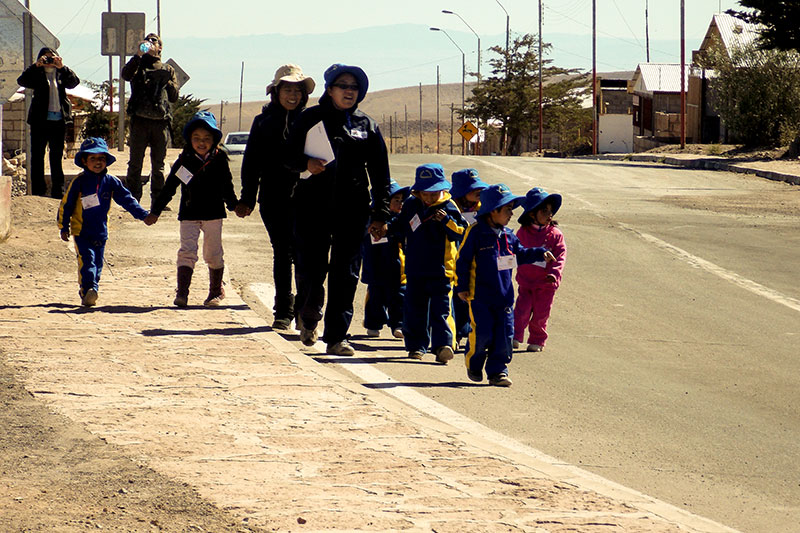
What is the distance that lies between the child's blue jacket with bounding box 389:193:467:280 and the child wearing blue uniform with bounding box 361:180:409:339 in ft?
3.14

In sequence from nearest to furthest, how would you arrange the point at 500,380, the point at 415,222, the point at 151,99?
the point at 500,380 → the point at 415,222 → the point at 151,99

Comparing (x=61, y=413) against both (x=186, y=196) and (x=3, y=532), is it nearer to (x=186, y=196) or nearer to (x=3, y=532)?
(x=3, y=532)

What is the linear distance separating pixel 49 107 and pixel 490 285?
415 inches

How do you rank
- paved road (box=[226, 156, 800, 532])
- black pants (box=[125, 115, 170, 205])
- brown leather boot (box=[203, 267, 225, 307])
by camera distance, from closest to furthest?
paved road (box=[226, 156, 800, 532]), brown leather boot (box=[203, 267, 225, 307]), black pants (box=[125, 115, 170, 205])

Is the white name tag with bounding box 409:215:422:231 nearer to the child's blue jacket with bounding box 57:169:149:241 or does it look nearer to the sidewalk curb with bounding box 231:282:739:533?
the sidewalk curb with bounding box 231:282:739:533

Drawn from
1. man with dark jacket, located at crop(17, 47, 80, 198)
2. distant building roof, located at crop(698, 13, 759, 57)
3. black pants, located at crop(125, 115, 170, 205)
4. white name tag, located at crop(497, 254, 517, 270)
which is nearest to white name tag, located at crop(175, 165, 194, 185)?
white name tag, located at crop(497, 254, 517, 270)

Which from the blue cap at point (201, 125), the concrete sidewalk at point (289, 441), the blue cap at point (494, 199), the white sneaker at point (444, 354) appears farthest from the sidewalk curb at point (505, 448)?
the blue cap at point (201, 125)

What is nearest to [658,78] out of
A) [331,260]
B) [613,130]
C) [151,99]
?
[613,130]

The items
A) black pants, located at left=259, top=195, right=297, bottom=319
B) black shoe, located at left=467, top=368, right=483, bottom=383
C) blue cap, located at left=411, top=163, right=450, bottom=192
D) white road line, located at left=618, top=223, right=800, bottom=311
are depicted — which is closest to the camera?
black shoe, located at left=467, top=368, right=483, bottom=383

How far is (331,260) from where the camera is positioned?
8.67 meters

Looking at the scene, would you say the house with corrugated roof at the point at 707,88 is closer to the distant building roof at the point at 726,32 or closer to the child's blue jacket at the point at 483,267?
the distant building roof at the point at 726,32

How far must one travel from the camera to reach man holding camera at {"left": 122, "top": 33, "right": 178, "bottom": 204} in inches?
623

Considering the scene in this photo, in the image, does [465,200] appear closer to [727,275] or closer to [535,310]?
[535,310]

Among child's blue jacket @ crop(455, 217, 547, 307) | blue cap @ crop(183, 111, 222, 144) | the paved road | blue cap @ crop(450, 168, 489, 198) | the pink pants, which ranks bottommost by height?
the paved road
